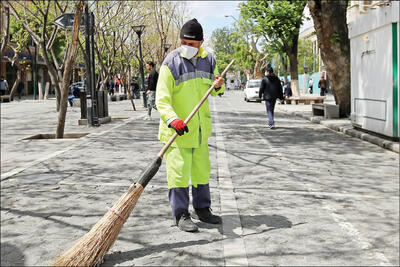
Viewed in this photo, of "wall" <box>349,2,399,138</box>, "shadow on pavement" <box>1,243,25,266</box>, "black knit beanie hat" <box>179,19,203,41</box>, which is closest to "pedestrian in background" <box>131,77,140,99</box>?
"wall" <box>349,2,399,138</box>

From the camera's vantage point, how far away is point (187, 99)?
323cm

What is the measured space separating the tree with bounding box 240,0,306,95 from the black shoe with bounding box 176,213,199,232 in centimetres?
2871

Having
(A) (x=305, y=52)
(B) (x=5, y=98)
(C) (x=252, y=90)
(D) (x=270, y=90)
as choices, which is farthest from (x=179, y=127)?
(A) (x=305, y=52)

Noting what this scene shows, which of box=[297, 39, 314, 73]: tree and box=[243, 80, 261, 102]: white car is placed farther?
box=[297, 39, 314, 73]: tree

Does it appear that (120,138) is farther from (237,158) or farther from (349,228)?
(349,228)

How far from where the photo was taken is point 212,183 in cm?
782

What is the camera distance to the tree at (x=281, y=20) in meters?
32.1

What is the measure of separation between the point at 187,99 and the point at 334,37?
15974 millimetres

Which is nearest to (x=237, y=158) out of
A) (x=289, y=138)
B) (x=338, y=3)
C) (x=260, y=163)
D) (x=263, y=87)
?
(x=260, y=163)

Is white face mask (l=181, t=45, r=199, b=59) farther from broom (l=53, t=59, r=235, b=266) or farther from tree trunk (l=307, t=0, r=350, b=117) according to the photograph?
tree trunk (l=307, t=0, r=350, b=117)

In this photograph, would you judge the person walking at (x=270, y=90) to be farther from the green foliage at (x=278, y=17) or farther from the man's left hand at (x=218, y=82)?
the green foliage at (x=278, y=17)

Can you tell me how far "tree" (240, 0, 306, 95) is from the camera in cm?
3206

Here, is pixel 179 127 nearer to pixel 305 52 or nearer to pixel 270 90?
pixel 270 90

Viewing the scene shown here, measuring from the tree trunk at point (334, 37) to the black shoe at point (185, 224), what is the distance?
14887mm
